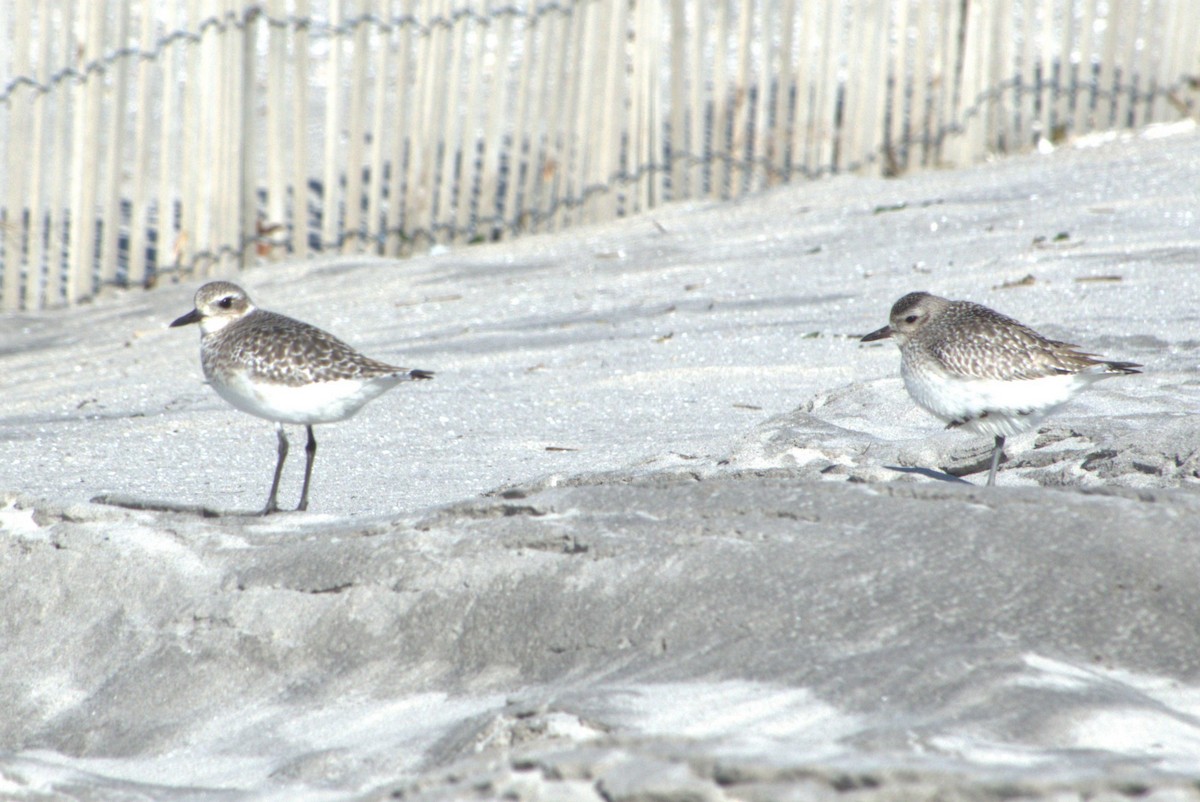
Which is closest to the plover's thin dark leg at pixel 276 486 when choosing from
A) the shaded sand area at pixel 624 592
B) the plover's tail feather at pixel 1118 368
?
the shaded sand area at pixel 624 592

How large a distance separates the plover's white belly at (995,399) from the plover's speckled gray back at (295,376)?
172 cm

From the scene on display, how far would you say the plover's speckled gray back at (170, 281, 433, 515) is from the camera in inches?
189

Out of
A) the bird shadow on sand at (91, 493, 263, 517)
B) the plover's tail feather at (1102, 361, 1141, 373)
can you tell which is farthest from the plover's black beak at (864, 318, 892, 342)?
the bird shadow on sand at (91, 493, 263, 517)

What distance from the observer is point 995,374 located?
4.63 metres

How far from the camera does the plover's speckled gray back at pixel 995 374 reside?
4625 millimetres

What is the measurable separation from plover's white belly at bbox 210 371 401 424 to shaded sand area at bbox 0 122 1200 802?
32 centimetres

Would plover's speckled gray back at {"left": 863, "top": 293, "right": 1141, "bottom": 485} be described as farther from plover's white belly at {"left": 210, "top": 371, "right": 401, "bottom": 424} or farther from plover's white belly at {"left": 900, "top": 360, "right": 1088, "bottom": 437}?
plover's white belly at {"left": 210, "top": 371, "right": 401, "bottom": 424}

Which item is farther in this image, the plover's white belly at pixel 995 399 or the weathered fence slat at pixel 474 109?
the weathered fence slat at pixel 474 109

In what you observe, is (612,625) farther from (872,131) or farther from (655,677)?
(872,131)

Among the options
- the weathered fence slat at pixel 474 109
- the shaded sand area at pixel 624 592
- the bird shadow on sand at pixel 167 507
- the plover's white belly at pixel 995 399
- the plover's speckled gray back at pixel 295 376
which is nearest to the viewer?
the shaded sand area at pixel 624 592

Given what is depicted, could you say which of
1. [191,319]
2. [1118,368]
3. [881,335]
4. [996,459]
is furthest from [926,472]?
[191,319]

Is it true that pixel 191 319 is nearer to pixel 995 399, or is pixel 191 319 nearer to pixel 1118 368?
pixel 995 399

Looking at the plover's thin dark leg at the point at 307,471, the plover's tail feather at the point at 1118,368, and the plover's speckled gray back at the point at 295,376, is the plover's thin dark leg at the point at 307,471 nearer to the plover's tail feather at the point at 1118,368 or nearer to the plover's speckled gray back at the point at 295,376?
the plover's speckled gray back at the point at 295,376

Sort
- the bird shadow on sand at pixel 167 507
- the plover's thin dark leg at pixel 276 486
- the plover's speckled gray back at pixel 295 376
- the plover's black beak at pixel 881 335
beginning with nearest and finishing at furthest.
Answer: the bird shadow on sand at pixel 167 507 → the plover's thin dark leg at pixel 276 486 → the plover's speckled gray back at pixel 295 376 → the plover's black beak at pixel 881 335
